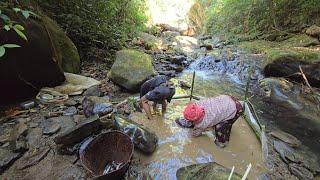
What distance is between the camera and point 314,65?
696cm

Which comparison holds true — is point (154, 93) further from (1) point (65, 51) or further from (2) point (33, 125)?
(1) point (65, 51)

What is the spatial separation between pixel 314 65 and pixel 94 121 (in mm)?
6124

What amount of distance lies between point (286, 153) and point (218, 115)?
1.34 metres

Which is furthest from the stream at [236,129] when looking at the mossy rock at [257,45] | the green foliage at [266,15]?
the green foliage at [266,15]

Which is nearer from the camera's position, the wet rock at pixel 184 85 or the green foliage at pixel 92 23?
the green foliage at pixel 92 23

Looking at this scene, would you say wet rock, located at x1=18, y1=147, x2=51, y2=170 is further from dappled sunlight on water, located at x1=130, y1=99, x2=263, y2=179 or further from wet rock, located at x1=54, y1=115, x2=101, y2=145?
dappled sunlight on water, located at x1=130, y1=99, x2=263, y2=179

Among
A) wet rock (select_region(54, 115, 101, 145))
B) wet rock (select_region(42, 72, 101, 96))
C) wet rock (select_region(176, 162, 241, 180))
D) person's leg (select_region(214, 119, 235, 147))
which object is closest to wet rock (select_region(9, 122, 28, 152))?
wet rock (select_region(54, 115, 101, 145))

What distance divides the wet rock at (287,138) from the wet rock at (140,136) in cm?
234

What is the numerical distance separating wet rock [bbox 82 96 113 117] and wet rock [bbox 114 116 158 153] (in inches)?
23.5

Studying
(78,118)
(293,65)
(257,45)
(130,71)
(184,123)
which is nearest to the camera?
(78,118)

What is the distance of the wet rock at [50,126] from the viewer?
4051mm

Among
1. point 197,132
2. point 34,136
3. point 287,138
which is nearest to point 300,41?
point 287,138

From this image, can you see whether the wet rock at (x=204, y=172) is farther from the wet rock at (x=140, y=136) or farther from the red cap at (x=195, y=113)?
the red cap at (x=195, y=113)

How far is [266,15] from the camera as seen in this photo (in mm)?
11906
